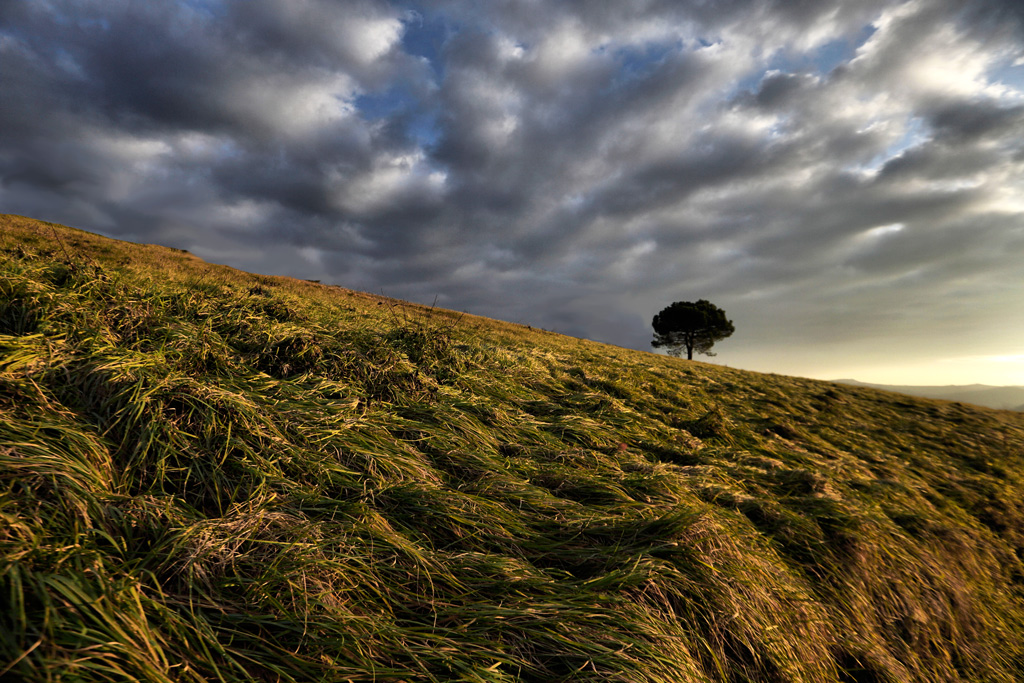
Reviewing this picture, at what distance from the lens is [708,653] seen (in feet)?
6.85

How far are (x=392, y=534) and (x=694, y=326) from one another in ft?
162

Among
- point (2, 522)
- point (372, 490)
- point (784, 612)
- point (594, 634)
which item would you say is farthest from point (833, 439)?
point (2, 522)

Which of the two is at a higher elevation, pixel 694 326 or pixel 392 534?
pixel 694 326

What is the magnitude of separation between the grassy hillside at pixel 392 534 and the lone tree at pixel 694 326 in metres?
44.2

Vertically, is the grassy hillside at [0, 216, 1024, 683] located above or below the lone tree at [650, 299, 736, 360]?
below

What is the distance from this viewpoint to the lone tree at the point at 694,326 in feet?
152

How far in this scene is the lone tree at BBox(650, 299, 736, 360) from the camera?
152 ft

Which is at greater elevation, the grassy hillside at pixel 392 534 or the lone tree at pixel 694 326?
the lone tree at pixel 694 326

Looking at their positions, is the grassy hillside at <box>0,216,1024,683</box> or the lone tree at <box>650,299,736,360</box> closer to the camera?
the grassy hillside at <box>0,216,1024,683</box>

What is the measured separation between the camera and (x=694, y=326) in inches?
1828

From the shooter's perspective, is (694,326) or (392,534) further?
(694,326)

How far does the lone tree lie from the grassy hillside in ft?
Result: 145

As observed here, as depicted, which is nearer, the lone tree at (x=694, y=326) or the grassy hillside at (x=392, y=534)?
the grassy hillside at (x=392, y=534)

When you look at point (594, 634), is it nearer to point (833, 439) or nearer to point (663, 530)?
point (663, 530)
